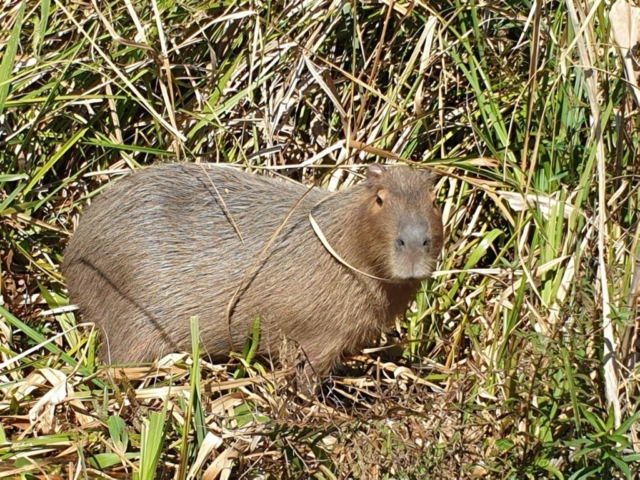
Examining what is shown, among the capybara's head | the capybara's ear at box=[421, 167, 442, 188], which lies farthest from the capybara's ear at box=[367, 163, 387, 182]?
the capybara's ear at box=[421, 167, 442, 188]

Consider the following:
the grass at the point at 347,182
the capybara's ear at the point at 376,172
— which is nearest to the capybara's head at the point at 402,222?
the capybara's ear at the point at 376,172

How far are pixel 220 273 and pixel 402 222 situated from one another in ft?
3.15

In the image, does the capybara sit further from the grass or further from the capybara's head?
the grass

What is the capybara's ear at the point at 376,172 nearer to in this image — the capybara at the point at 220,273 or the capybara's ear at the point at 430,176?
the capybara at the point at 220,273

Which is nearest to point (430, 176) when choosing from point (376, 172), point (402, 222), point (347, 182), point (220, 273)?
point (376, 172)

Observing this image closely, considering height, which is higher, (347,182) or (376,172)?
(376,172)

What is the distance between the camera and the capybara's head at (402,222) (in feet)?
13.7

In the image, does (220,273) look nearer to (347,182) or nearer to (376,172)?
(376,172)

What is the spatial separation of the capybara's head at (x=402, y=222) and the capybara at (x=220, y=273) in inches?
2.4

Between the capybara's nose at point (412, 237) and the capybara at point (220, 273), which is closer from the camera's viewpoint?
the capybara's nose at point (412, 237)

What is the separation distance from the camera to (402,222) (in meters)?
4.23

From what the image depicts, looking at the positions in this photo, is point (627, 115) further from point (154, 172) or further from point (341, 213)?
point (154, 172)

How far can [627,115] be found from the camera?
4.22 m

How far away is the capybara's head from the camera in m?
4.18
